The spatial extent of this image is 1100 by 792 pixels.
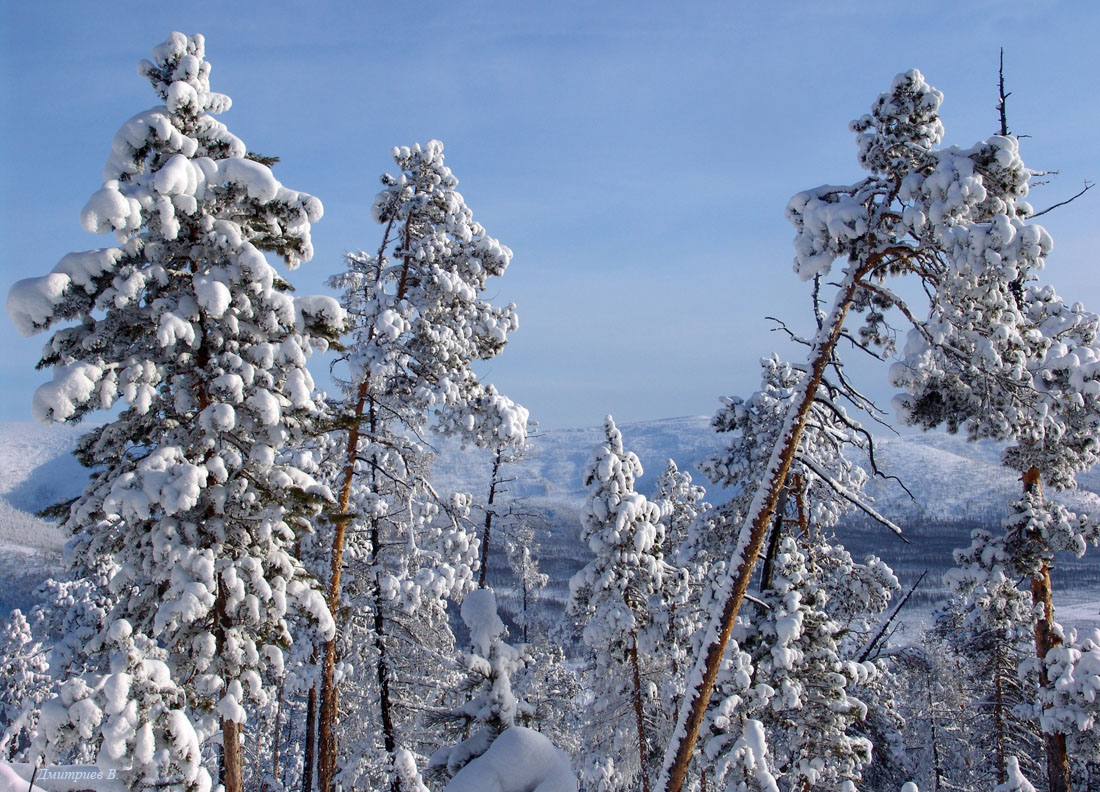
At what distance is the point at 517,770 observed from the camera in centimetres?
733

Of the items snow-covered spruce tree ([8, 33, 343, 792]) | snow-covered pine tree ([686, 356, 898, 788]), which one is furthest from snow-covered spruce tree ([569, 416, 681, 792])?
snow-covered spruce tree ([8, 33, 343, 792])

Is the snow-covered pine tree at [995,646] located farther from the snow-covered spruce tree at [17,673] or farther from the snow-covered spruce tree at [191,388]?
the snow-covered spruce tree at [17,673]

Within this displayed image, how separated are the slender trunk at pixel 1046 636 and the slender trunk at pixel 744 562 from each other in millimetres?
7830

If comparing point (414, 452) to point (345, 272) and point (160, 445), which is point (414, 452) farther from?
point (160, 445)

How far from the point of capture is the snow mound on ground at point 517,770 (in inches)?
282

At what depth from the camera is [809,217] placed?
741cm

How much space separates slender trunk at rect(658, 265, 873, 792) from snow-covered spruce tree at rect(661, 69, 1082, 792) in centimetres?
1

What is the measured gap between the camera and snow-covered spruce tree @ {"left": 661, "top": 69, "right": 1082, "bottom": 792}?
620 cm

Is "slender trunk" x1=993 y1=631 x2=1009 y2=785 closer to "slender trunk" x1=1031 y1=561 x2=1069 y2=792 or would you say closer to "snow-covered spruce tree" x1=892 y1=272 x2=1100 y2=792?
"slender trunk" x1=1031 y1=561 x2=1069 y2=792

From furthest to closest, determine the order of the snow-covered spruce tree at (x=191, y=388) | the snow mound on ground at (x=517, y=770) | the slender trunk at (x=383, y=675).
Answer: the slender trunk at (x=383, y=675)
the snow-covered spruce tree at (x=191, y=388)
the snow mound on ground at (x=517, y=770)

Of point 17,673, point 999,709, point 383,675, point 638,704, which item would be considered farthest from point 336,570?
point 17,673

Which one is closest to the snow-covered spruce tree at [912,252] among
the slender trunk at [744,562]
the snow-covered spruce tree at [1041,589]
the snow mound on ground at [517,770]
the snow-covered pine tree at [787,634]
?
the slender trunk at [744,562]

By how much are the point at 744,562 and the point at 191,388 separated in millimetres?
6698

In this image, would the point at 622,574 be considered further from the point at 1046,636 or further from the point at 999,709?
the point at 999,709
